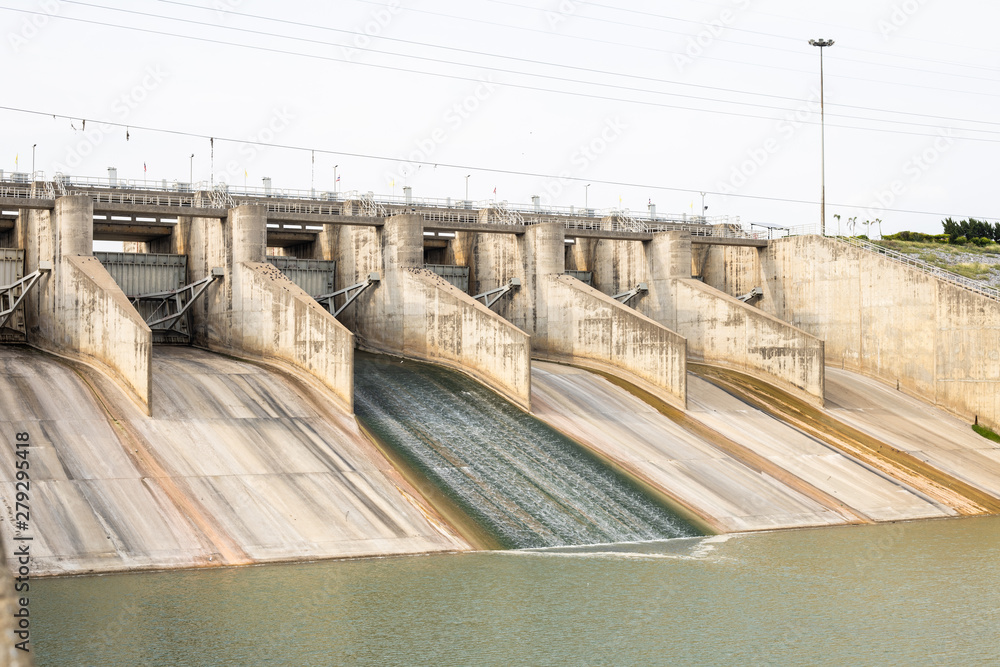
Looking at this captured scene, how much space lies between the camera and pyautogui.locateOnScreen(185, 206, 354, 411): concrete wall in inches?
1421

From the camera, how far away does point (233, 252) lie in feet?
133

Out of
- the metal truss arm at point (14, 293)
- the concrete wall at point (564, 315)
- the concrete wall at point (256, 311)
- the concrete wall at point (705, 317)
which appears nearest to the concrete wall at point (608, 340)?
the concrete wall at point (564, 315)

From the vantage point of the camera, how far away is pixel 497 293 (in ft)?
159

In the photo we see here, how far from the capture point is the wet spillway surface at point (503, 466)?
30.2m

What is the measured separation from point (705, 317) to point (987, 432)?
13.0m

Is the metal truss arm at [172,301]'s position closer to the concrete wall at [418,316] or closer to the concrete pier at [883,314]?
the concrete wall at [418,316]

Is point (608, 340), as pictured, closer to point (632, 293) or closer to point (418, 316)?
point (632, 293)

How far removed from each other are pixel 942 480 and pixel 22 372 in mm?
32591

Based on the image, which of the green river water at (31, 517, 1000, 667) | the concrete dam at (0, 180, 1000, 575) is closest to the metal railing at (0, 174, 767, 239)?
the concrete dam at (0, 180, 1000, 575)

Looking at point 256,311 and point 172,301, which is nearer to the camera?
point 256,311

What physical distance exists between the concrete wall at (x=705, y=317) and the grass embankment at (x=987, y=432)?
22.4 feet

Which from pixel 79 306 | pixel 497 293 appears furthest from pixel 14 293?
pixel 497 293

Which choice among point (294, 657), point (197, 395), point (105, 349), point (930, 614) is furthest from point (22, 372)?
point (930, 614)

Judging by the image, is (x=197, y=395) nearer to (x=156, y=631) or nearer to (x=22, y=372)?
(x=22, y=372)
